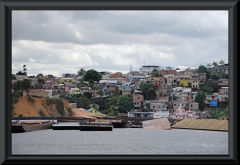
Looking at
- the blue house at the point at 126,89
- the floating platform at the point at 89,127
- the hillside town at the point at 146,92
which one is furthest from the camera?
the blue house at the point at 126,89

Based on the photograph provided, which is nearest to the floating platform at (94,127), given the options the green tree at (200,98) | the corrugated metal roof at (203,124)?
the corrugated metal roof at (203,124)

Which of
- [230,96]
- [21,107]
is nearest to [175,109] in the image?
[21,107]

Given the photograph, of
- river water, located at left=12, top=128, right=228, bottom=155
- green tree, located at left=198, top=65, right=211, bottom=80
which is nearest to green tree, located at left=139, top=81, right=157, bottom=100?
green tree, located at left=198, top=65, right=211, bottom=80

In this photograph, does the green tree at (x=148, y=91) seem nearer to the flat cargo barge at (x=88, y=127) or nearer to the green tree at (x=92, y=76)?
the green tree at (x=92, y=76)

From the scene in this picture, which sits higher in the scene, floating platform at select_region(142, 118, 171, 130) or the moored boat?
the moored boat

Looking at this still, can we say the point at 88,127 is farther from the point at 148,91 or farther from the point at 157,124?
the point at 148,91

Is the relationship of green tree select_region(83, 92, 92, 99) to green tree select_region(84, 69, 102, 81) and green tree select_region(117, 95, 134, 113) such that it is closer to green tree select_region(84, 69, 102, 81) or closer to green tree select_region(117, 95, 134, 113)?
green tree select_region(117, 95, 134, 113)

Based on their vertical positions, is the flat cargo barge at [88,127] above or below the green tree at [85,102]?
below
